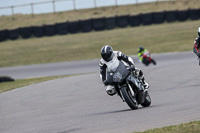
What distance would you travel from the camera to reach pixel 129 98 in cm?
845

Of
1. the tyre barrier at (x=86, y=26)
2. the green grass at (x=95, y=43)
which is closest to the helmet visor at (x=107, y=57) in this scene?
the green grass at (x=95, y=43)

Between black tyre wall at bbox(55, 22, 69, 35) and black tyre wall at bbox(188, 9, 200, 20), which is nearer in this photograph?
black tyre wall at bbox(188, 9, 200, 20)

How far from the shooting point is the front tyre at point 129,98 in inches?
330

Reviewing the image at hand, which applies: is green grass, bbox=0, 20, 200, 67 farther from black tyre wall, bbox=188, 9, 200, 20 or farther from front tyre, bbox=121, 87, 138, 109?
front tyre, bbox=121, 87, 138, 109

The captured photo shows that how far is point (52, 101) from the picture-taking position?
12.1 m

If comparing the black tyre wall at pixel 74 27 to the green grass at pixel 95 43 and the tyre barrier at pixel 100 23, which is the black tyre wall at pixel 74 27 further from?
the green grass at pixel 95 43

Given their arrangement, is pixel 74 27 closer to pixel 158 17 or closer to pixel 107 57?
pixel 158 17

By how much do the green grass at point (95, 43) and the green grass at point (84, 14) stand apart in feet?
13.2

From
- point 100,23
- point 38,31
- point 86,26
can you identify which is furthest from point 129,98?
point 38,31

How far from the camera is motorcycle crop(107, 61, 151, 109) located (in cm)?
848

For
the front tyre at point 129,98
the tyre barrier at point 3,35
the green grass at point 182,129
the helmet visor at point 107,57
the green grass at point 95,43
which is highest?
the helmet visor at point 107,57

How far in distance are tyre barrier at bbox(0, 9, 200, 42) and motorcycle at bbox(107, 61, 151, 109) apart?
83.9 ft

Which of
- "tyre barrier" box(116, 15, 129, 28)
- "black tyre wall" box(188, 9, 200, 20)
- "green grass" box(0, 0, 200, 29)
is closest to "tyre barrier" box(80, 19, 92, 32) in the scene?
"tyre barrier" box(116, 15, 129, 28)

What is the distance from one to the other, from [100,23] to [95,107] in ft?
84.7
